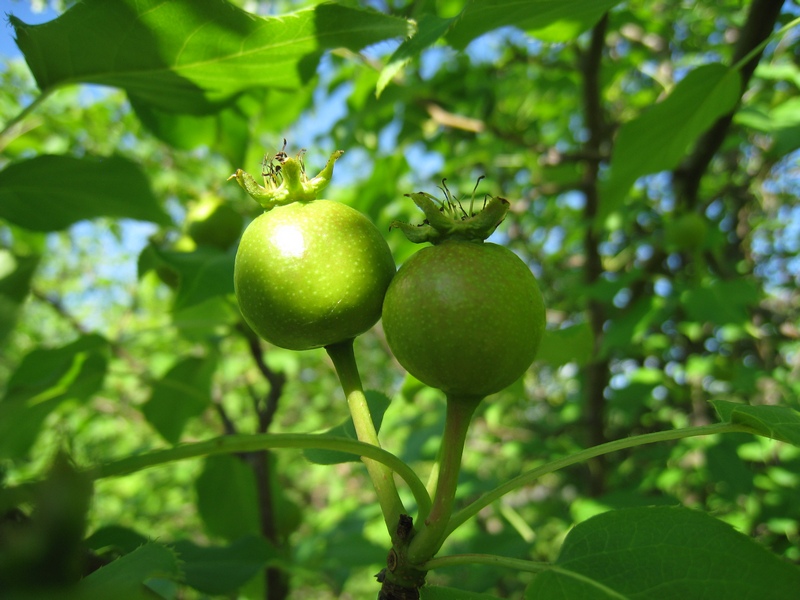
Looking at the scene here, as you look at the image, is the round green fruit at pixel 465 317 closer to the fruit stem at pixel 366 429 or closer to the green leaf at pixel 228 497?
the fruit stem at pixel 366 429

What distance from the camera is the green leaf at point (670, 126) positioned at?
5.72 ft

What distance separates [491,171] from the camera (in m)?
3.65

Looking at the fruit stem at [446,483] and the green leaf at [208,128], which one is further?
the green leaf at [208,128]

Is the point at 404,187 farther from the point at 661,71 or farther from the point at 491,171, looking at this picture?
the point at 661,71

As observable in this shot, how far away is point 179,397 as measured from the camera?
2.62 meters

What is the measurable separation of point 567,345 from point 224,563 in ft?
3.81

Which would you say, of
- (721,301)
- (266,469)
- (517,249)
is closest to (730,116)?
(721,301)

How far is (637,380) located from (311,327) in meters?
2.96

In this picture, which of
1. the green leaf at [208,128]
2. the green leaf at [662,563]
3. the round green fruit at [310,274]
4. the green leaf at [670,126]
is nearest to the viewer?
the green leaf at [662,563]

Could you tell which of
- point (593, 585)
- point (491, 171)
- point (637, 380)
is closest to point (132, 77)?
point (593, 585)

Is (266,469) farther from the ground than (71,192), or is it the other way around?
(71,192)

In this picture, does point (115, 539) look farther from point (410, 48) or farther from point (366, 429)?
point (410, 48)

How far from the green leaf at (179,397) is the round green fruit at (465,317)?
5.94 feet

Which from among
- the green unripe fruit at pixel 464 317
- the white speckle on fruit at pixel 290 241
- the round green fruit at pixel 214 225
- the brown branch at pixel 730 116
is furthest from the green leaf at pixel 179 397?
the brown branch at pixel 730 116
